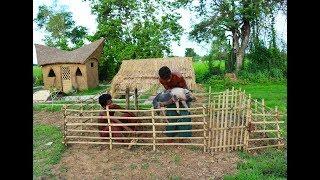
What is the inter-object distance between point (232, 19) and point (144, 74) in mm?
12991

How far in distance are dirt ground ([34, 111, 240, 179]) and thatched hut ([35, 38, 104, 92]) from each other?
41.9 feet

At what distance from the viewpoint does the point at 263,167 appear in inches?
248

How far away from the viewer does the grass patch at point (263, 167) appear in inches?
232

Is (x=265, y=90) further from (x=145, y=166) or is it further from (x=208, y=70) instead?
(x=145, y=166)

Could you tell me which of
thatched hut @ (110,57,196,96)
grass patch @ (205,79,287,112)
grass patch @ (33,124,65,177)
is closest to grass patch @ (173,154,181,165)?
thatched hut @ (110,57,196,96)

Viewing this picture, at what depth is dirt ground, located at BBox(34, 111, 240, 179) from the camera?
6238 mm

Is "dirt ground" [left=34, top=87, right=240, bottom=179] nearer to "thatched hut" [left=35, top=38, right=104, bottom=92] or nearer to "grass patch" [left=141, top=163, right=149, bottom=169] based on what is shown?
"grass patch" [left=141, top=163, right=149, bottom=169]

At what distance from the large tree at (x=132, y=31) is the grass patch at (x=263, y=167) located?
13.4m

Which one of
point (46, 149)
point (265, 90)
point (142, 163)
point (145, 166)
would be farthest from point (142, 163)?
point (265, 90)

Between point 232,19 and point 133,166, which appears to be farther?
point 232,19

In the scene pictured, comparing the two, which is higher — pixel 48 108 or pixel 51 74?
pixel 51 74

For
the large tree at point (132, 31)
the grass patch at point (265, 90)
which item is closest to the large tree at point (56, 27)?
the large tree at point (132, 31)
